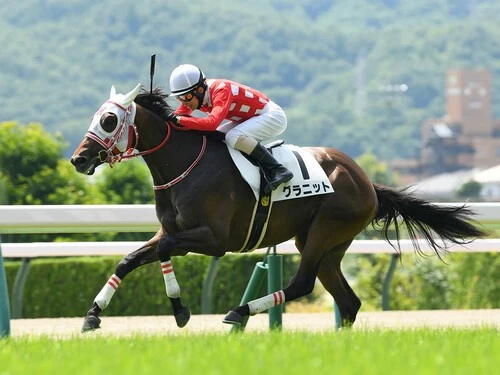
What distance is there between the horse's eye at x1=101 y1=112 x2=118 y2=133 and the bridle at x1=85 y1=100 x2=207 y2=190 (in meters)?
0.03

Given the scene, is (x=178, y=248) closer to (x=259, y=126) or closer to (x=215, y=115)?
(x=215, y=115)

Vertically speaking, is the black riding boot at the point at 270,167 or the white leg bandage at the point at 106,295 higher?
the black riding boot at the point at 270,167

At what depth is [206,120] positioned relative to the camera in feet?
25.1

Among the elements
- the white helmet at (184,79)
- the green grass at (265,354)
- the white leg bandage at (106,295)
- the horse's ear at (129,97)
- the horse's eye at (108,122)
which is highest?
the white helmet at (184,79)

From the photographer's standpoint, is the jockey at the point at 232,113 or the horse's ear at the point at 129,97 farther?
the jockey at the point at 232,113

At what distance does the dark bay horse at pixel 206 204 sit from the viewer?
24.6ft

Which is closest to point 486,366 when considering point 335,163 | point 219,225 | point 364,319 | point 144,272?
point 219,225

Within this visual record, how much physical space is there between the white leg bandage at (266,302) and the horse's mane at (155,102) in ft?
4.18

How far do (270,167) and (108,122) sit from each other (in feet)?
3.35

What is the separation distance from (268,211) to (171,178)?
63cm

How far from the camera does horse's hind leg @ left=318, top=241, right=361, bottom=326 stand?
26.9 feet

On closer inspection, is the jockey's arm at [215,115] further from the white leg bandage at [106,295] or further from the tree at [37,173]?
the tree at [37,173]

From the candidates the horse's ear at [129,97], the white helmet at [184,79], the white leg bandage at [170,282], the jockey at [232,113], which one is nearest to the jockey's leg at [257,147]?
the jockey at [232,113]

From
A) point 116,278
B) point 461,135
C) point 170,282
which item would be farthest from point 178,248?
point 461,135
